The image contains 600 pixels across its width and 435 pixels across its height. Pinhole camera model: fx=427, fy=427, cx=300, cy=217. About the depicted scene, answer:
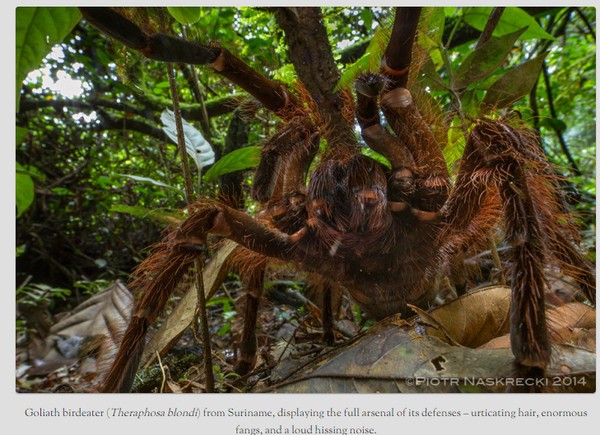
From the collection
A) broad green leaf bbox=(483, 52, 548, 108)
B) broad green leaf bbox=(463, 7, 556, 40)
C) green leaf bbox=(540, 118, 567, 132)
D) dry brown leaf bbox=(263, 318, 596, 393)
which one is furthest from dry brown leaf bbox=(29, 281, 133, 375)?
green leaf bbox=(540, 118, 567, 132)

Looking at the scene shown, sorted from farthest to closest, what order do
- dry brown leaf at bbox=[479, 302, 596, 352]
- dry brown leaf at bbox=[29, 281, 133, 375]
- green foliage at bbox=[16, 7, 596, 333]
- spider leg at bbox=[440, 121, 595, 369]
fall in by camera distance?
green foliage at bbox=[16, 7, 596, 333] < dry brown leaf at bbox=[29, 281, 133, 375] < dry brown leaf at bbox=[479, 302, 596, 352] < spider leg at bbox=[440, 121, 595, 369]

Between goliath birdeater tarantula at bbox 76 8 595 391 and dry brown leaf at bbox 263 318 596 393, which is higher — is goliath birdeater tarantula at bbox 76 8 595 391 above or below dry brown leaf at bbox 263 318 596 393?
above

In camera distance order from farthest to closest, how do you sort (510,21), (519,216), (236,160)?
1. (510,21)
2. (236,160)
3. (519,216)

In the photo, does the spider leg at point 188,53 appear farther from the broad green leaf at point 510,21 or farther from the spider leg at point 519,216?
the broad green leaf at point 510,21

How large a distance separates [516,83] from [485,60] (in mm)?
105

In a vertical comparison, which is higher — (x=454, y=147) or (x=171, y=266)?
(x=454, y=147)

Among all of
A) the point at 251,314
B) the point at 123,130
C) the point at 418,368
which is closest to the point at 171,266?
the point at 251,314

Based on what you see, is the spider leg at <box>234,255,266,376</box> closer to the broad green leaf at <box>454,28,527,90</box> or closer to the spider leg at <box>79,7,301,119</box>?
the spider leg at <box>79,7,301,119</box>

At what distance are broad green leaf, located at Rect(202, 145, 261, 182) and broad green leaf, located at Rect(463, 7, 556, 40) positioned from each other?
83 cm

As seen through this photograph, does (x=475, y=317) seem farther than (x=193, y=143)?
No

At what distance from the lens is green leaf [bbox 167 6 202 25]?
0.93 m

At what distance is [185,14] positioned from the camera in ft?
3.10

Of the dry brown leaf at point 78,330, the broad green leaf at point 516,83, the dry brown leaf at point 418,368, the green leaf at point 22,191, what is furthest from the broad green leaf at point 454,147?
the green leaf at point 22,191

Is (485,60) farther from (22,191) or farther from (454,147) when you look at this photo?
(22,191)
